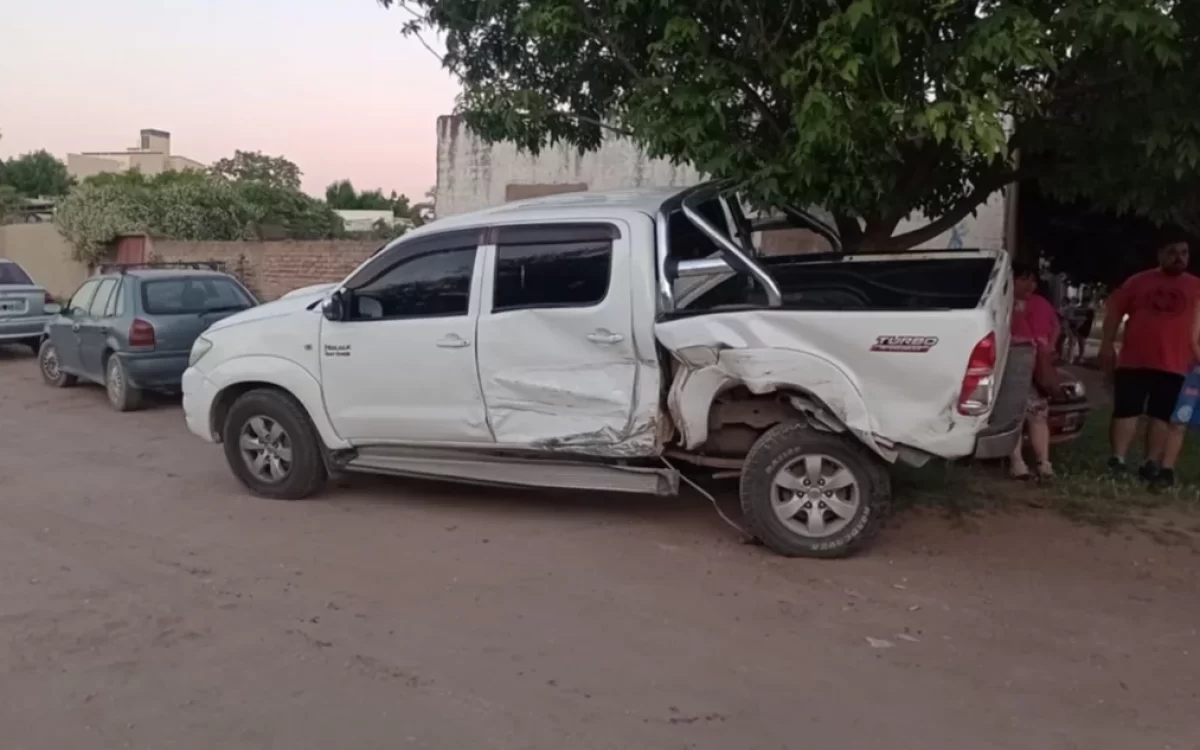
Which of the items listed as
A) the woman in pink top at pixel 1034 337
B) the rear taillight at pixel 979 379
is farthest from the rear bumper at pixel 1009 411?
the woman in pink top at pixel 1034 337

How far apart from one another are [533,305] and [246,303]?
680 cm

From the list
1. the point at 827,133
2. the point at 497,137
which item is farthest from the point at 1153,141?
the point at 497,137

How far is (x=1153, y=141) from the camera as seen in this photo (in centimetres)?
633

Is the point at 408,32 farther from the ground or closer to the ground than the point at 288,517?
farther from the ground

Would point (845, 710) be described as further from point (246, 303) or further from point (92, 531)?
point (246, 303)

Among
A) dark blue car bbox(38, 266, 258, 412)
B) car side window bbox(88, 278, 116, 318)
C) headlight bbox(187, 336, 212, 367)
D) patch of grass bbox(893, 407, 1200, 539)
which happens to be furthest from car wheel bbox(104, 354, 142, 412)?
patch of grass bbox(893, 407, 1200, 539)

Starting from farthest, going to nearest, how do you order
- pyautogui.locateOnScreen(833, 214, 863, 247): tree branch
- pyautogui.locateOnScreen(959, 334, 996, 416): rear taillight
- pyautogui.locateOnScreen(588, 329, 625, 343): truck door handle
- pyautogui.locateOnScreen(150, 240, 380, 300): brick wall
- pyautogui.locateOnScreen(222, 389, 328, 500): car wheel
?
pyautogui.locateOnScreen(150, 240, 380, 300): brick wall, pyautogui.locateOnScreen(833, 214, 863, 247): tree branch, pyautogui.locateOnScreen(222, 389, 328, 500): car wheel, pyautogui.locateOnScreen(588, 329, 625, 343): truck door handle, pyautogui.locateOnScreen(959, 334, 996, 416): rear taillight

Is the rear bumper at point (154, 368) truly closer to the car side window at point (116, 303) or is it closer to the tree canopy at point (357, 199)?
the car side window at point (116, 303)

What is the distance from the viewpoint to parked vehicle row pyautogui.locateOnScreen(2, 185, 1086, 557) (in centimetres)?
611

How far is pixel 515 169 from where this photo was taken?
19.4 meters

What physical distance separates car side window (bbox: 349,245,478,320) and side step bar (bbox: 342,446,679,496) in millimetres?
905

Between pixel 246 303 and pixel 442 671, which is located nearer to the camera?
pixel 442 671

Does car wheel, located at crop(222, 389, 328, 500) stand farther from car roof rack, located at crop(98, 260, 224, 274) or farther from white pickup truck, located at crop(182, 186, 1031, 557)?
car roof rack, located at crop(98, 260, 224, 274)

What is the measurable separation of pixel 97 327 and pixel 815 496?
917 cm
